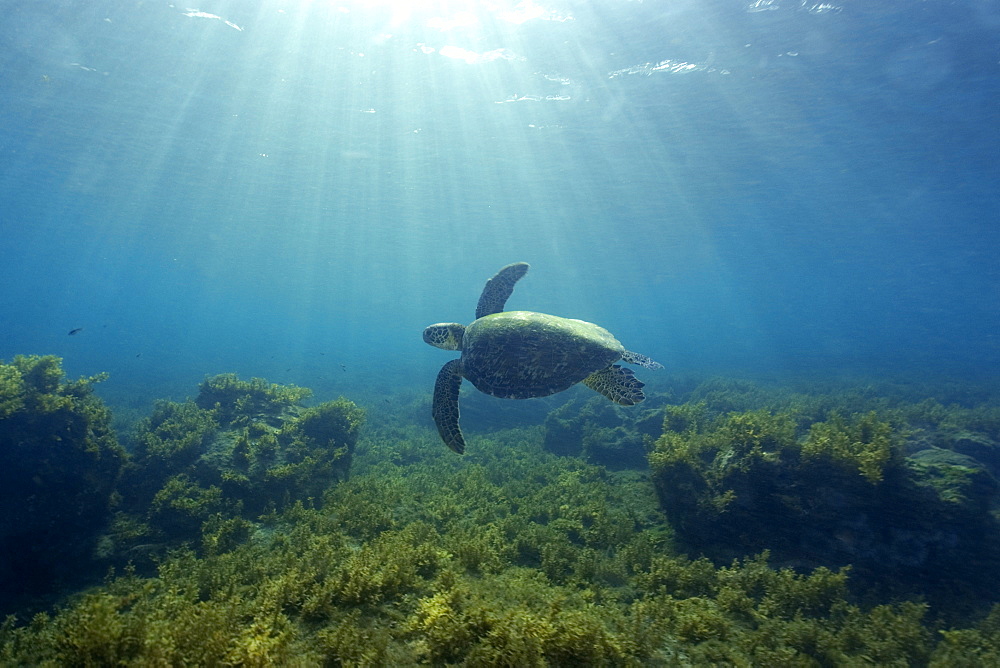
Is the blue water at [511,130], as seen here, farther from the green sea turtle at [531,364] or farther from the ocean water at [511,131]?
the green sea turtle at [531,364]

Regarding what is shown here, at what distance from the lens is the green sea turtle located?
6.15 meters

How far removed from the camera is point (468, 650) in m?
2.97

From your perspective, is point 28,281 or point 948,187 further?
point 28,281

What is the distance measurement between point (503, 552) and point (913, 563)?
5.03 meters

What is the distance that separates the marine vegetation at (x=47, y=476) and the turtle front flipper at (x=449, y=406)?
5771mm

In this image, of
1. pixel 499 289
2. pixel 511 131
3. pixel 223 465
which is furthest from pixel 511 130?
pixel 223 465

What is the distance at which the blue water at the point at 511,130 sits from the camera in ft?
49.4

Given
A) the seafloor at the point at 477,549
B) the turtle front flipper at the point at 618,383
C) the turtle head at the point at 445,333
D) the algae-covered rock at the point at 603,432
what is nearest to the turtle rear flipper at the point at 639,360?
the turtle front flipper at the point at 618,383

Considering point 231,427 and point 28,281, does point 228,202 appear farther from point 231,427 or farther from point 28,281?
point 28,281

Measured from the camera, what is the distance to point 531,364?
6.18m

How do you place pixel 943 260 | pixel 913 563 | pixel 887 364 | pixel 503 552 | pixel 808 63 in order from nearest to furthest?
pixel 913 563
pixel 503 552
pixel 808 63
pixel 887 364
pixel 943 260

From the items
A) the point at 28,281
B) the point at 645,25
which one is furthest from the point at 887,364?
the point at 28,281

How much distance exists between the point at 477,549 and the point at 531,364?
8.81 ft

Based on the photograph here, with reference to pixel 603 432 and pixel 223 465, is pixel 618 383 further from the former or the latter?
pixel 223 465
